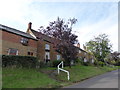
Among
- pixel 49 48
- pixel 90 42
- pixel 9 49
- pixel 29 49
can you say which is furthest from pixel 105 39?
pixel 9 49

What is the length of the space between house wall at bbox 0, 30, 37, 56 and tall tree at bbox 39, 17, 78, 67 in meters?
5.86

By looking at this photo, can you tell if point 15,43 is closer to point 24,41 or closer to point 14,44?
point 14,44

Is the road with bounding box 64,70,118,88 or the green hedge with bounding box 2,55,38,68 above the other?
the green hedge with bounding box 2,55,38,68

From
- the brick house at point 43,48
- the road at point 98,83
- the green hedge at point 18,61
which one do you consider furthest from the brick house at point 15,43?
the road at point 98,83

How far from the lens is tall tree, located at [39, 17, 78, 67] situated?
17.2m

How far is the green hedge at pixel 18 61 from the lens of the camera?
12839mm

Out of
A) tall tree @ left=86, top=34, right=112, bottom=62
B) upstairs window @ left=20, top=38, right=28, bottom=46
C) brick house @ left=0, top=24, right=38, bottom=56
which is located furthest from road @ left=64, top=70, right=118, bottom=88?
tall tree @ left=86, top=34, right=112, bottom=62

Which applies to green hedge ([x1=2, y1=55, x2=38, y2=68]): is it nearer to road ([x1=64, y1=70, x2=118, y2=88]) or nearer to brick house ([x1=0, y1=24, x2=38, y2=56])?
brick house ([x1=0, y1=24, x2=38, y2=56])

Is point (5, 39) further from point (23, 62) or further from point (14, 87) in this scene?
point (14, 87)

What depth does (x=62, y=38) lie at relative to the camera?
17578 millimetres

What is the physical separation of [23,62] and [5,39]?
22.5ft

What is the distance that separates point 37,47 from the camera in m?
26.6

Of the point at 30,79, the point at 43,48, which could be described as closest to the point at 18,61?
the point at 30,79

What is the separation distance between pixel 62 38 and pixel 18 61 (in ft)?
24.3
